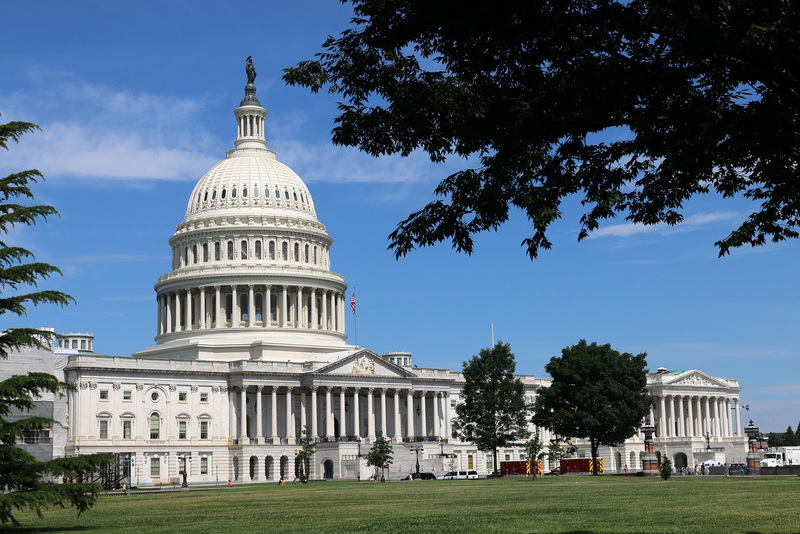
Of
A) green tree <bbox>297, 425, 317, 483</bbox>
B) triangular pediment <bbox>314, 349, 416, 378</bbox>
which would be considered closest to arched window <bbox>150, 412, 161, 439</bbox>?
green tree <bbox>297, 425, 317, 483</bbox>

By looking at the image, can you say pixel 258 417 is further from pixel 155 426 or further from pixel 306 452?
pixel 306 452

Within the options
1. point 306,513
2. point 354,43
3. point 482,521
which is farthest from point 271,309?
point 354,43

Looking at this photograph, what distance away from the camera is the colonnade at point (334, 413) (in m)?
133

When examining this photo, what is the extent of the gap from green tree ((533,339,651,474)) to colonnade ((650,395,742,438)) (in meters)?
51.3

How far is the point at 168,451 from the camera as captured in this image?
127 metres

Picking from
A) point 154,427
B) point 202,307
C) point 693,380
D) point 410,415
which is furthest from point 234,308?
point 693,380

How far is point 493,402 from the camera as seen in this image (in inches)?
4611

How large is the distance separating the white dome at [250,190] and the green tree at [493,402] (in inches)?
1853

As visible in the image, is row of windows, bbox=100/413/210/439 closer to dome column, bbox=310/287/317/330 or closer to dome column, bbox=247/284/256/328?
dome column, bbox=247/284/256/328

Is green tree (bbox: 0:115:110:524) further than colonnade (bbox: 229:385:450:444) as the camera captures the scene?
No

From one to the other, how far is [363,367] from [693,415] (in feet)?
236

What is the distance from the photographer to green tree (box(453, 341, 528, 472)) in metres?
117

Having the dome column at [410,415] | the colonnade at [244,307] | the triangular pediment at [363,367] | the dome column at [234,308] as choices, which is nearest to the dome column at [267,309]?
the colonnade at [244,307]

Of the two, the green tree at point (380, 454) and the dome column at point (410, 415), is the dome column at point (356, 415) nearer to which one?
the dome column at point (410, 415)
